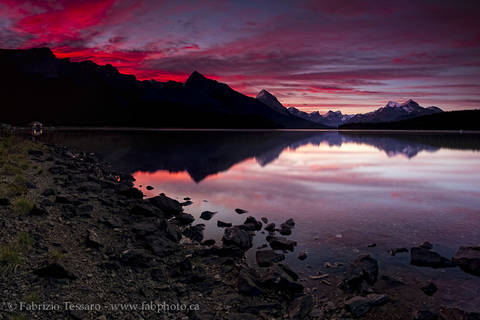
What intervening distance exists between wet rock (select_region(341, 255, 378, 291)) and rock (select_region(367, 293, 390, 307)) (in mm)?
567

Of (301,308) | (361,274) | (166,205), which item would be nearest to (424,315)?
(361,274)

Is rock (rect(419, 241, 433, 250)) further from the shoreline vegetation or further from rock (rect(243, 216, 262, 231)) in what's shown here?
rock (rect(243, 216, 262, 231))

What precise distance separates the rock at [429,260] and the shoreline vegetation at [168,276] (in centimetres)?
3

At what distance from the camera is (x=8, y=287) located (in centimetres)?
753

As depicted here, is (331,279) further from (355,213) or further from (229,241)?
(355,213)

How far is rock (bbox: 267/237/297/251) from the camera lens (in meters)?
13.0

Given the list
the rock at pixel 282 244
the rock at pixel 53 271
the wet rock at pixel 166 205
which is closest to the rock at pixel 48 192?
the wet rock at pixel 166 205

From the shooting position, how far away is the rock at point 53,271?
8336mm

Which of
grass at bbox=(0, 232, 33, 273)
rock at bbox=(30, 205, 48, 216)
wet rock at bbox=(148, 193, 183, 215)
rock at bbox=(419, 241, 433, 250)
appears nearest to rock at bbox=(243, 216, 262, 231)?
wet rock at bbox=(148, 193, 183, 215)

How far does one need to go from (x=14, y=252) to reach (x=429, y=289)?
498 inches

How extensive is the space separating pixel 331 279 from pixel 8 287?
30.8 feet

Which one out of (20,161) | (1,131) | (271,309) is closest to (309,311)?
(271,309)

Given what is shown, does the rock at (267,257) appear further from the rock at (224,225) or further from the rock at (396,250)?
the rock at (396,250)

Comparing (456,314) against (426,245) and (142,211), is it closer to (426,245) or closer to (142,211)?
(426,245)
